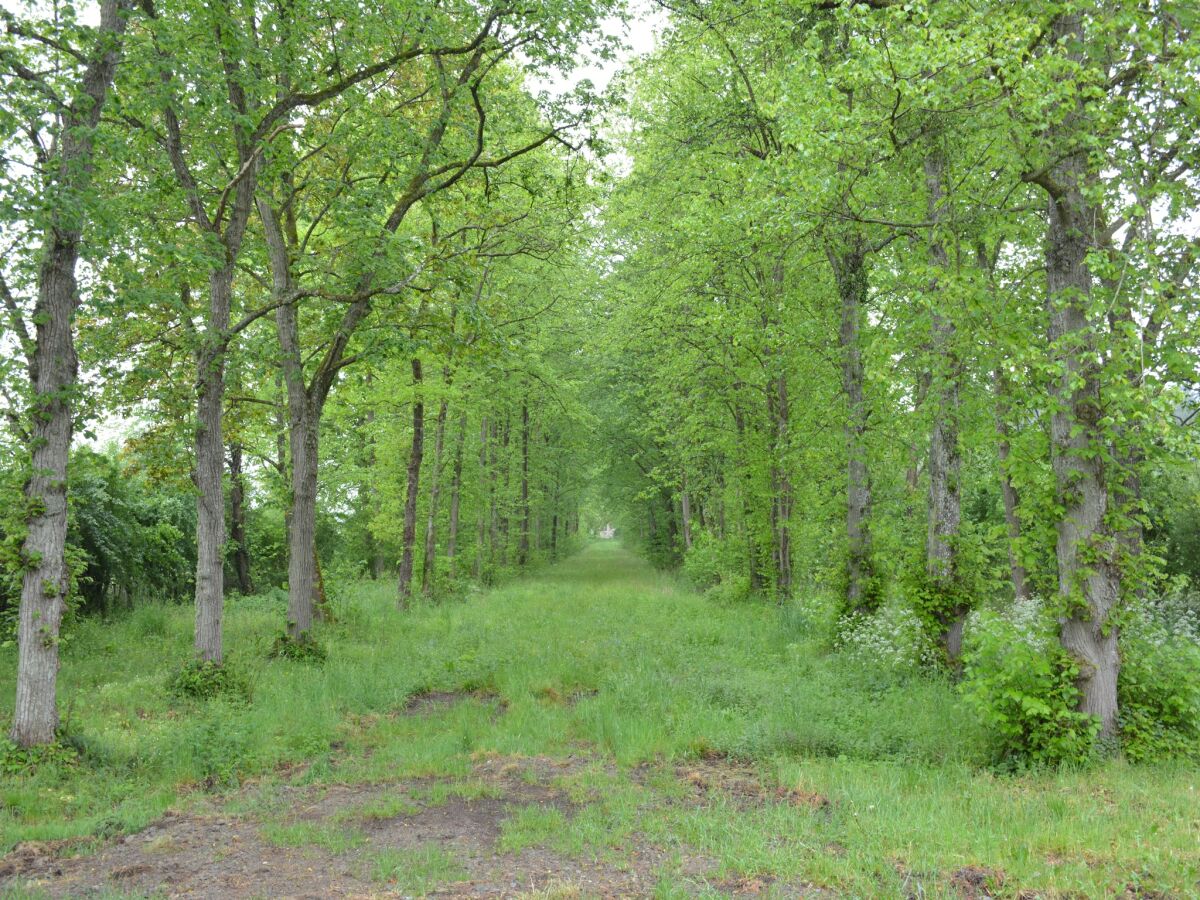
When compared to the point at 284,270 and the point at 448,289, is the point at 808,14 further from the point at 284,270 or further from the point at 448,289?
the point at 284,270

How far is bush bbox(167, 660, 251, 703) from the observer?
9914 mm

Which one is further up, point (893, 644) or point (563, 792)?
point (893, 644)

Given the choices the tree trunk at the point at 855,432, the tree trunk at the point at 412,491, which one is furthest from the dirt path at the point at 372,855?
the tree trunk at the point at 412,491

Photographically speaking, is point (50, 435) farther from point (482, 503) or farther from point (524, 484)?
point (524, 484)

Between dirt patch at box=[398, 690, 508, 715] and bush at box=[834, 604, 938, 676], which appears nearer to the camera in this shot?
dirt patch at box=[398, 690, 508, 715]

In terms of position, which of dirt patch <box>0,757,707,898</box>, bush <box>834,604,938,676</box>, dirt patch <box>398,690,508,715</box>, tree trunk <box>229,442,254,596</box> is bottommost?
dirt patch <box>398,690,508,715</box>

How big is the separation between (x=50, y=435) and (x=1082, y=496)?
35.2 ft

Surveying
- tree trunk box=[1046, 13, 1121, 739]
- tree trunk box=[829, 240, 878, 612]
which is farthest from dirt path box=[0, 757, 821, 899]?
tree trunk box=[829, 240, 878, 612]

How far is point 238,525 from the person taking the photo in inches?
811

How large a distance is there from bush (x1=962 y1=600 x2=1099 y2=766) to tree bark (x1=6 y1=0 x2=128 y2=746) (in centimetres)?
949

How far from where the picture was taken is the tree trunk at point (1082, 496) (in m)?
7.27

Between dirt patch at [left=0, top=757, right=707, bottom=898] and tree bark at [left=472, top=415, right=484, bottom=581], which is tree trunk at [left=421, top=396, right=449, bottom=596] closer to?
tree bark at [left=472, top=415, right=484, bottom=581]

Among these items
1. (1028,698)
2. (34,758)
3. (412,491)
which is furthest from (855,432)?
(34,758)

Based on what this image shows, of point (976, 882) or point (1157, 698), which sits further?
point (1157, 698)
